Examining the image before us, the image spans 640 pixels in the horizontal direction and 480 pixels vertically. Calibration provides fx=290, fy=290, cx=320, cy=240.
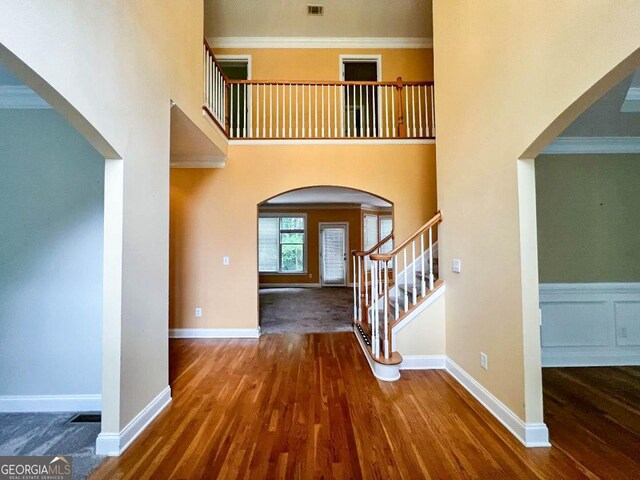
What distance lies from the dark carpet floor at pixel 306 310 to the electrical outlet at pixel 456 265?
2.21m

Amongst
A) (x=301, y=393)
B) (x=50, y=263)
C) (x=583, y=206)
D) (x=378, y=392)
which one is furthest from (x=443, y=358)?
(x=50, y=263)

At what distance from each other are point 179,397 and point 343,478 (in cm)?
162

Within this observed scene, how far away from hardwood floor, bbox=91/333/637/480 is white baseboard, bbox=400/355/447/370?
0.11 metres

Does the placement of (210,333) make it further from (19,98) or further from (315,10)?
(315,10)

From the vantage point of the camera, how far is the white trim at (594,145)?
297 centimetres

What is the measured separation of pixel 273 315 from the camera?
18.6 feet

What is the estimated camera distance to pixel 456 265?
9.22ft

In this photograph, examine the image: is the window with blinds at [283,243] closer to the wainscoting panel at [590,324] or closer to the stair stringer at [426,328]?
the stair stringer at [426,328]

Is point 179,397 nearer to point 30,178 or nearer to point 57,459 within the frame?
point 57,459

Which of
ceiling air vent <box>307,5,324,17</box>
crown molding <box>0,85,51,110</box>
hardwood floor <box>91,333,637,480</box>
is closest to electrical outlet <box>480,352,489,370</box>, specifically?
hardwood floor <box>91,333,637,480</box>

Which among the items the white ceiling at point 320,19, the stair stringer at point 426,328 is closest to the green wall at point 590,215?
the stair stringer at point 426,328

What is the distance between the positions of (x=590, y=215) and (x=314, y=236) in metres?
7.17

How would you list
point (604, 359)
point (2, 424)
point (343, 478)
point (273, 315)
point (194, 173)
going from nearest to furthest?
point (343, 478)
point (2, 424)
point (604, 359)
point (194, 173)
point (273, 315)

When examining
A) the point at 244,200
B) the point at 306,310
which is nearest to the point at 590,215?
the point at 244,200
